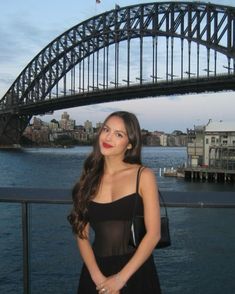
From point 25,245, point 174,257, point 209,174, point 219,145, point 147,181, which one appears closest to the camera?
point 147,181

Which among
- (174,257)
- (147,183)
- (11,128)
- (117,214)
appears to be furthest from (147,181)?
(11,128)

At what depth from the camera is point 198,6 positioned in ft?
290

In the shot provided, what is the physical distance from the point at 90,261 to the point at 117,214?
0.29m

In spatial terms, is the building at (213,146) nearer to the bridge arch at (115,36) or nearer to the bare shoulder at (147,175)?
the bridge arch at (115,36)

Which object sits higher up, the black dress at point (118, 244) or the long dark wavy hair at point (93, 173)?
the long dark wavy hair at point (93, 173)

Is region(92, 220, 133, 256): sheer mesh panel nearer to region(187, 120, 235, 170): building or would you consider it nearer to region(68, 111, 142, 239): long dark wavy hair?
region(68, 111, 142, 239): long dark wavy hair

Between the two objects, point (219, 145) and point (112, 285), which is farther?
point (219, 145)

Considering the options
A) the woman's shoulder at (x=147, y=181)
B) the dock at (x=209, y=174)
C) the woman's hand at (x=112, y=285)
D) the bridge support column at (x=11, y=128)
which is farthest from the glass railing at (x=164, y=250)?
the bridge support column at (x=11, y=128)

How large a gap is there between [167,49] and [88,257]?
3664 inches

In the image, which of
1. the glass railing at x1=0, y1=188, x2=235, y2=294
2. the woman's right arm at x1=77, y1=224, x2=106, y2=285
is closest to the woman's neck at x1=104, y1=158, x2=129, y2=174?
the woman's right arm at x1=77, y1=224, x2=106, y2=285

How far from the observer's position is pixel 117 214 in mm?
2939

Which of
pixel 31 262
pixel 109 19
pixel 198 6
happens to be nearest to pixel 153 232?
pixel 31 262

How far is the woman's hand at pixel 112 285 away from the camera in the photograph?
286 cm

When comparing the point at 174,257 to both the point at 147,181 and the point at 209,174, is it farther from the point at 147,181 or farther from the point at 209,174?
the point at 209,174
